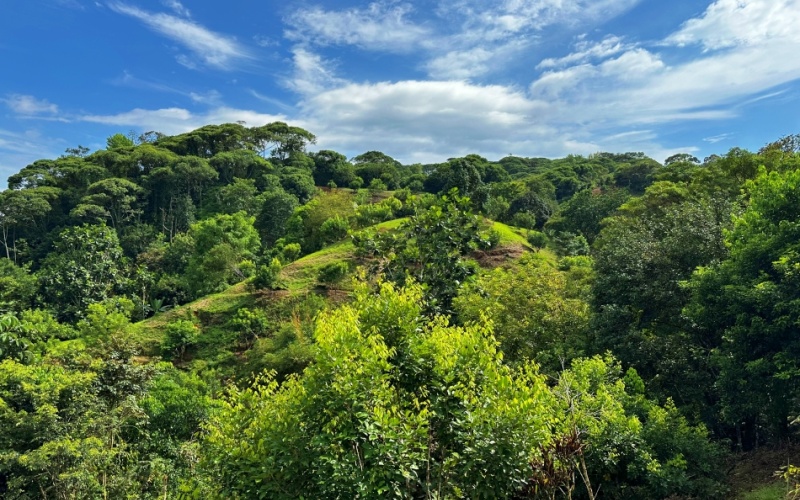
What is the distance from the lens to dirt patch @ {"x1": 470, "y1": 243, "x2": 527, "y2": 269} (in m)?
28.9

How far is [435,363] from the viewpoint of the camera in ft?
16.6

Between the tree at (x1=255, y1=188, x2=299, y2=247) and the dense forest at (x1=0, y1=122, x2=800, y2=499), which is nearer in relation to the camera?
the dense forest at (x1=0, y1=122, x2=800, y2=499)

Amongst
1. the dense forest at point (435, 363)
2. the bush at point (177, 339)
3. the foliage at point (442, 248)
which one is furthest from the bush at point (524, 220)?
the foliage at point (442, 248)

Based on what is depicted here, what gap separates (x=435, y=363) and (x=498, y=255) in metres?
25.3

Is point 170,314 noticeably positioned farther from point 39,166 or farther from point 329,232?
point 39,166

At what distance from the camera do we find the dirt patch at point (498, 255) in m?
28.9

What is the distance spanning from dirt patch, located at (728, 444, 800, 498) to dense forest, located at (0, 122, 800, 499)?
388mm

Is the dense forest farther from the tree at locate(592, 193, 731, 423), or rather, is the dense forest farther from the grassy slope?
the grassy slope

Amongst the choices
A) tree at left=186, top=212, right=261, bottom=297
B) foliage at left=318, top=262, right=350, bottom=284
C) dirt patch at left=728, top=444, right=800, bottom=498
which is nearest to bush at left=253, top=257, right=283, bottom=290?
foliage at left=318, top=262, right=350, bottom=284

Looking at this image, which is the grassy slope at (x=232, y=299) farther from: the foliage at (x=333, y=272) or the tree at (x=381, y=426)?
the tree at (x=381, y=426)

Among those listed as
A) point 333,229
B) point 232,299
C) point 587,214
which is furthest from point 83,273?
point 587,214

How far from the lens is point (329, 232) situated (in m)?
33.1

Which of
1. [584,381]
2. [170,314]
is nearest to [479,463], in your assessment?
[584,381]

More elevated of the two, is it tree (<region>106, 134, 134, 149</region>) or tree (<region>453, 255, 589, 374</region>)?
tree (<region>106, 134, 134, 149</region>)
